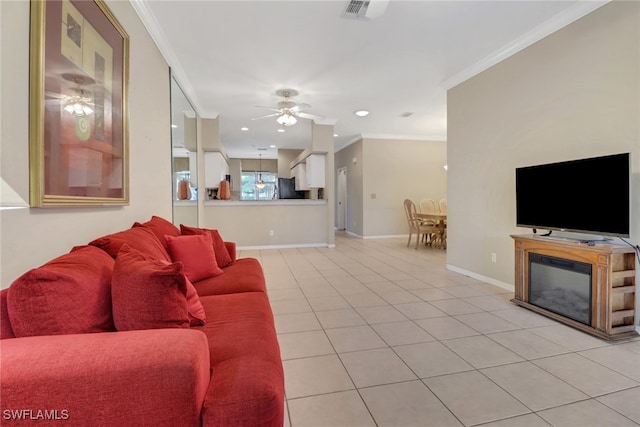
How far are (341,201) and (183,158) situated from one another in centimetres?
613

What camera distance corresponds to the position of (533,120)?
300 cm

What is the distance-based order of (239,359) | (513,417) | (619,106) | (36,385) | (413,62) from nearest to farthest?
(36,385) → (239,359) → (513,417) → (619,106) → (413,62)

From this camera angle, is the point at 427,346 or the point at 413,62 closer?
the point at 427,346

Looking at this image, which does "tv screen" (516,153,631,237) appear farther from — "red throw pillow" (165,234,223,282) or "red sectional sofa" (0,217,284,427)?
"red throw pillow" (165,234,223,282)

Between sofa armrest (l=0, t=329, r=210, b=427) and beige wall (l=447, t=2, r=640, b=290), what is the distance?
2921 mm

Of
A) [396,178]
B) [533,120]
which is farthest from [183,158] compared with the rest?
[396,178]

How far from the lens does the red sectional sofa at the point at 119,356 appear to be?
73 cm

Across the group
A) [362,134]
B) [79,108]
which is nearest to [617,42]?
[79,108]

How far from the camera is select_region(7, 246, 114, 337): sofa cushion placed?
2.87 ft

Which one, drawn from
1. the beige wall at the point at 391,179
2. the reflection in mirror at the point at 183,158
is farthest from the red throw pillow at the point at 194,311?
the beige wall at the point at 391,179

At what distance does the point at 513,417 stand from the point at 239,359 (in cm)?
131

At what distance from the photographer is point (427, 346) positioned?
2090 millimetres

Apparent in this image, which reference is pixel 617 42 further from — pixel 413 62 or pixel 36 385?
pixel 36 385

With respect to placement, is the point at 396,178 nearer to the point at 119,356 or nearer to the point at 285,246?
the point at 285,246
